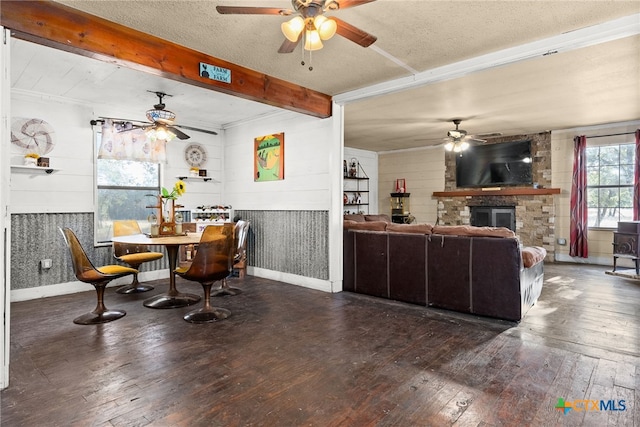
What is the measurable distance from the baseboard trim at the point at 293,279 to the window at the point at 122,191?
75.7 inches

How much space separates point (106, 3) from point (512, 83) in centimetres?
425

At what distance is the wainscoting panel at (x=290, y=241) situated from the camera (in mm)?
4898

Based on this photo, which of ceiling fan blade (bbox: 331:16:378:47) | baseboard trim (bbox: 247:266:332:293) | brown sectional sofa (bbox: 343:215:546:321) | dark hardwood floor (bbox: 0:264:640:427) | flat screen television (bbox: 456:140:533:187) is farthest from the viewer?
flat screen television (bbox: 456:140:533:187)

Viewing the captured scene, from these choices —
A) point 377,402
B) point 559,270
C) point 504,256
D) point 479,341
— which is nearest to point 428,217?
point 559,270

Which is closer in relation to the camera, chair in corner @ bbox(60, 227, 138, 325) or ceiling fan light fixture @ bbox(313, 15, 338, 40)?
ceiling fan light fixture @ bbox(313, 15, 338, 40)

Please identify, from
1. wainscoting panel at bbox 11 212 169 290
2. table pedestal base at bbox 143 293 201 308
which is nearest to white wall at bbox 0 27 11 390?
table pedestal base at bbox 143 293 201 308

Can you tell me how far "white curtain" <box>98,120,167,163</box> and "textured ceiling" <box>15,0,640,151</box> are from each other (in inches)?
29.1

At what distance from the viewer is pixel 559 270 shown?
239 inches

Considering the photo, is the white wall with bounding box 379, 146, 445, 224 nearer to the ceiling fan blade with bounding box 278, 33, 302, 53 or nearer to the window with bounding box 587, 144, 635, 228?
the window with bounding box 587, 144, 635, 228

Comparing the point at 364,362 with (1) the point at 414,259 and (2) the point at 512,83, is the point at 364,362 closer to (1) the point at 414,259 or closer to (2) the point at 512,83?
(1) the point at 414,259

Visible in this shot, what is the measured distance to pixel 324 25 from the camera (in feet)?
7.26

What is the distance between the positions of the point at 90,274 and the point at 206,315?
3.81ft

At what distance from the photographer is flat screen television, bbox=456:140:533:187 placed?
7285mm

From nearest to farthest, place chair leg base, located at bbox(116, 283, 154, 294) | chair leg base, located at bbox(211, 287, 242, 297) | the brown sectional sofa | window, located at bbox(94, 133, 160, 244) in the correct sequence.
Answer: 1. the brown sectional sofa
2. chair leg base, located at bbox(211, 287, 242, 297)
3. chair leg base, located at bbox(116, 283, 154, 294)
4. window, located at bbox(94, 133, 160, 244)
